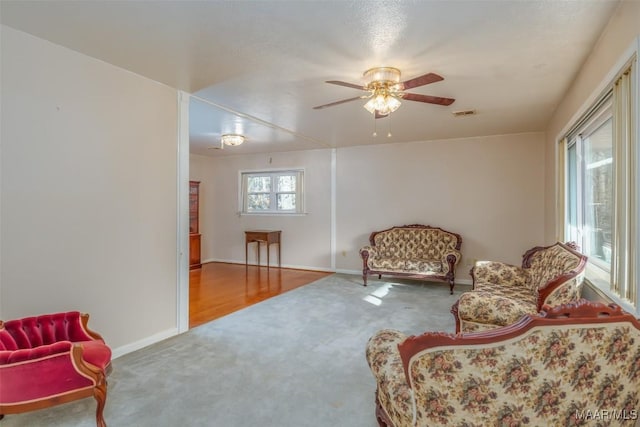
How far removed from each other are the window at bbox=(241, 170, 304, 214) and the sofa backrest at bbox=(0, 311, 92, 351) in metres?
5.15

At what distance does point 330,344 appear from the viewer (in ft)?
10.6

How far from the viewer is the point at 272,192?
300 inches

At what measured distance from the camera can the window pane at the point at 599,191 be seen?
274cm

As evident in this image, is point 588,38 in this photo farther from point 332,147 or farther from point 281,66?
point 332,147

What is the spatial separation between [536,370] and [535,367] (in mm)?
13

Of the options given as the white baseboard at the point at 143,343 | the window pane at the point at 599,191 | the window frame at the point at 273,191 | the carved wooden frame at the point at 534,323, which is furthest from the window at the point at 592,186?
the window frame at the point at 273,191

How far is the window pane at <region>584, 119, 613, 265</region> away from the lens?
2736mm

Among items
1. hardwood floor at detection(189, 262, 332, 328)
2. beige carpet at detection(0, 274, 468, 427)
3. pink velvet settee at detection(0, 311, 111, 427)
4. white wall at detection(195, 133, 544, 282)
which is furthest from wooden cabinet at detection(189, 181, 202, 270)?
pink velvet settee at detection(0, 311, 111, 427)

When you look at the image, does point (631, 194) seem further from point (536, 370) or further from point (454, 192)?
point (454, 192)

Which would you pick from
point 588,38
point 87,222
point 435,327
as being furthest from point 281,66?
point 435,327

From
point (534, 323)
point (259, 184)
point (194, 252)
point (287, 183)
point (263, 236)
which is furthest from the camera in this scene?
point (259, 184)

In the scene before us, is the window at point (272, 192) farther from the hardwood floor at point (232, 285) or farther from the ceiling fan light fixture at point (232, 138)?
the ceiling fan light fixture at point (232, 138)

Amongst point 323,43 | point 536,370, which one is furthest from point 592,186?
point 536,370

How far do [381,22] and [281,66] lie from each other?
0.98 meters
